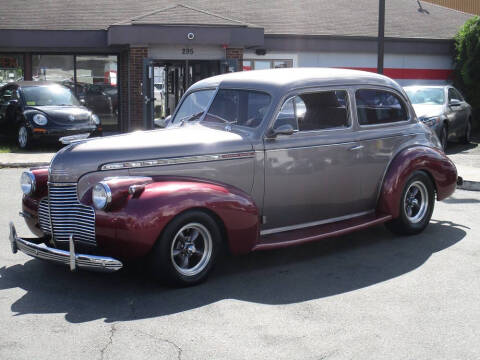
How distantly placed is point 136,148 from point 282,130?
1.42 m

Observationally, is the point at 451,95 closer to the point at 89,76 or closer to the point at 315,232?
the point at 89,76

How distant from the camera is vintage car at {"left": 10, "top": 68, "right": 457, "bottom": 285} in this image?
5.57 metres

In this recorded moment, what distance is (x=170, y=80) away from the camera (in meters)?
20.7

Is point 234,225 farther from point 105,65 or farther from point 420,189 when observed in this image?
point 105,65

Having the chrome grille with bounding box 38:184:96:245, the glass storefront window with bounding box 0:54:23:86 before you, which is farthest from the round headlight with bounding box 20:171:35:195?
the glass storefront window with bounding box 0:54:23:86

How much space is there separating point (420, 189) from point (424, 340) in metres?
3.32

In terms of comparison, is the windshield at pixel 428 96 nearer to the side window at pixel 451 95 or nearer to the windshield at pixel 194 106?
the side window at pixel 451 95

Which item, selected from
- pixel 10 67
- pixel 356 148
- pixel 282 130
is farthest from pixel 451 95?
pixel 10 67

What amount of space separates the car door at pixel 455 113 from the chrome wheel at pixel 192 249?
459 inches

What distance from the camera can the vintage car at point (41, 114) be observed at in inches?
615

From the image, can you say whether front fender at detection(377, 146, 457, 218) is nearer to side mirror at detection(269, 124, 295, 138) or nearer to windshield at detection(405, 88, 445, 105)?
side mirror at detection(269, 124, 295, 138)

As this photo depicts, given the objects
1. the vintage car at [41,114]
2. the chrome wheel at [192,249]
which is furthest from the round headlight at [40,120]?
the chrome wheel at [192,249]

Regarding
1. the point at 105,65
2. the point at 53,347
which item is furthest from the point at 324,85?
the point at 105,65

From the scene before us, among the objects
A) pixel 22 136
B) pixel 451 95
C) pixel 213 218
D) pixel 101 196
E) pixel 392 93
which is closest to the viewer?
pixel 101 196
